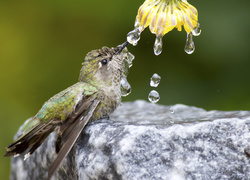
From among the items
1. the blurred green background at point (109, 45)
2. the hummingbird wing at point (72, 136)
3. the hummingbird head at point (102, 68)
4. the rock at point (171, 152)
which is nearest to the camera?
the rock at point (171, 152)

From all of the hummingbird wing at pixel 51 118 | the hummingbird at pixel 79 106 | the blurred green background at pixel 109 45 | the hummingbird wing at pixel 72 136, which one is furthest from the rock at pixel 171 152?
the blurred green background at pixel 109 45

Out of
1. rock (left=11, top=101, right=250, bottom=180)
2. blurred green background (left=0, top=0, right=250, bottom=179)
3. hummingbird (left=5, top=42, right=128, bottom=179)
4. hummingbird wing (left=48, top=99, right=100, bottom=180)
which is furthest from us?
blurred green background (left=0, top=0, right=250, bottom=179)

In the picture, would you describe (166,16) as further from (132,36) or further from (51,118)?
Result: (51,118)

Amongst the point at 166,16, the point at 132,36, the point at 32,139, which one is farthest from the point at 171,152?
the point at 32,139

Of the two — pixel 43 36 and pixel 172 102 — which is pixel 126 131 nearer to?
pixel 172 102

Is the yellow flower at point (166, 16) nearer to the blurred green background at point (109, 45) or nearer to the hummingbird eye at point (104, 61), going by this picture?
the hummingbird eye at point (104, 61)

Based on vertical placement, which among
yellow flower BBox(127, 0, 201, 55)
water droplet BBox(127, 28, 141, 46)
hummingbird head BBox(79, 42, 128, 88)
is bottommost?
hummingbird head BBox(79, 42, 128, 88)

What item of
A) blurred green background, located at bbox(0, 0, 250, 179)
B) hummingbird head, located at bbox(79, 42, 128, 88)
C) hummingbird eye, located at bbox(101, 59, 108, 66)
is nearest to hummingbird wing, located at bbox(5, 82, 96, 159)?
hummingbird head, located at bbox(79, 42, 128, 88)

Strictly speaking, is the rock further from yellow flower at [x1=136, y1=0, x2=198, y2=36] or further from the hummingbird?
yellow flower at [x1=136, y1=0, x2=198, y2=36]

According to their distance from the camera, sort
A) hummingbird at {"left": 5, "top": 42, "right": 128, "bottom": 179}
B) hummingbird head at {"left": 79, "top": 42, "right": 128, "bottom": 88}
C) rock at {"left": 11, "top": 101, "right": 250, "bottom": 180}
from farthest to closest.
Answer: hummingbird head at {"left": 79, "top": 42, "right": 128, "bottom": 88} < hummingbird at {"left": 5, "top": 42, "right": 128, "bottom": 179} < rock at {"left": 11, "top": 101, "right": 250, "bottom": 180}
